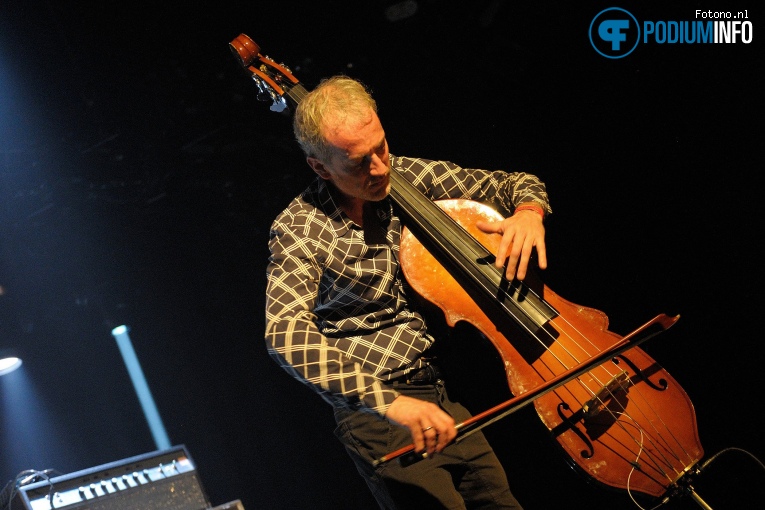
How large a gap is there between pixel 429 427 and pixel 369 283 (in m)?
0.70

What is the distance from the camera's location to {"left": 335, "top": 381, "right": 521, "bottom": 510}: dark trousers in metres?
2.01

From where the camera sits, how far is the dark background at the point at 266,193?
2.65 m

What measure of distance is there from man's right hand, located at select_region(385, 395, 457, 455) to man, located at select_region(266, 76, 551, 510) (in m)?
0.35

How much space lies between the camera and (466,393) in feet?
8.86

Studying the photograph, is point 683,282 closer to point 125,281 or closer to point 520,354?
point 520,354

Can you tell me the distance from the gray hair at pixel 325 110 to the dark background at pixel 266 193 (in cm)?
71

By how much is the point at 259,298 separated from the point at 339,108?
1.14 metres

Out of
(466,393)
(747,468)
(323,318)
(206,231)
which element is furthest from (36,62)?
(747,468)

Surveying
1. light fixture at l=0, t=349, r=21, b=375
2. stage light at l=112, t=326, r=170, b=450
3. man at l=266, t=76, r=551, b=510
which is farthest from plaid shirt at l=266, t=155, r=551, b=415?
light fixture at l=0, t=349, r=21, b=375

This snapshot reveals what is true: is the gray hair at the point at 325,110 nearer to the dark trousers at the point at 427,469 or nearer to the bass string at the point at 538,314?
the bass string at the point at 538,314

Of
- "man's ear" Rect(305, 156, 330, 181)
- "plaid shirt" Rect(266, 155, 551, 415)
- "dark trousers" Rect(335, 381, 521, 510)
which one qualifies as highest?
"man's ear" Rect(305, 156, 330, 181)
